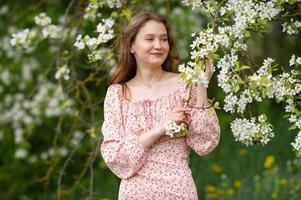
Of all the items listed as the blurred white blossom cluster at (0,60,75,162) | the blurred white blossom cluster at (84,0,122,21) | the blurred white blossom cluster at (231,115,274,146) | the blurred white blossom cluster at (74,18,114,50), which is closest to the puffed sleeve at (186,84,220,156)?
the blurred white blossom cluster at (231,115,274,146)

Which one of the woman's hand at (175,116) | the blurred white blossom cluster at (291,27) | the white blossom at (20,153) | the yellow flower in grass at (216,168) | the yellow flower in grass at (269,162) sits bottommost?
the white blossom at (20,153)

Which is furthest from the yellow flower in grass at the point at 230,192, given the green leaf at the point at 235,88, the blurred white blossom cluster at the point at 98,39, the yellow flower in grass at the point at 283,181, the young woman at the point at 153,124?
the green leaf at the point at 235,88

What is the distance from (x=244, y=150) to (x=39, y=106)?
1686 mm

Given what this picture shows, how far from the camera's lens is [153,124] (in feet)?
10.2

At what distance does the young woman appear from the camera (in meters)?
3.02

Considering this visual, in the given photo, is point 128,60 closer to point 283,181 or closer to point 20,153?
point 283,181

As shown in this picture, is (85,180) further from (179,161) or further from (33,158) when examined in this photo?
(179,161)

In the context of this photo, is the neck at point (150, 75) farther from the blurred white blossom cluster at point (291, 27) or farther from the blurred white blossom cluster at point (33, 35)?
the blurred white blossom cluster at point (33, 35)

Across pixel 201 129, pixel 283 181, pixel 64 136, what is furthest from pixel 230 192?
pixel 64 136

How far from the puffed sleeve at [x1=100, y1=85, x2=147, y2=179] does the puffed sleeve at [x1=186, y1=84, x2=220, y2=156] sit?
202mm

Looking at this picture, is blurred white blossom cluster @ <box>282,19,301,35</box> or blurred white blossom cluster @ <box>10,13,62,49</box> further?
blurred white blossom cluster @ <box>10,13,62,49</box>

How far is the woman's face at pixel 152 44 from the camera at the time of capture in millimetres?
3094

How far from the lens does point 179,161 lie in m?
3.08

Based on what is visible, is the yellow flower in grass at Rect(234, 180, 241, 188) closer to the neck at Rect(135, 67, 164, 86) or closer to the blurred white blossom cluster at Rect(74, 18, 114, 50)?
the blurred white blossom cluster at Rect(74, 18, 114, 50)
